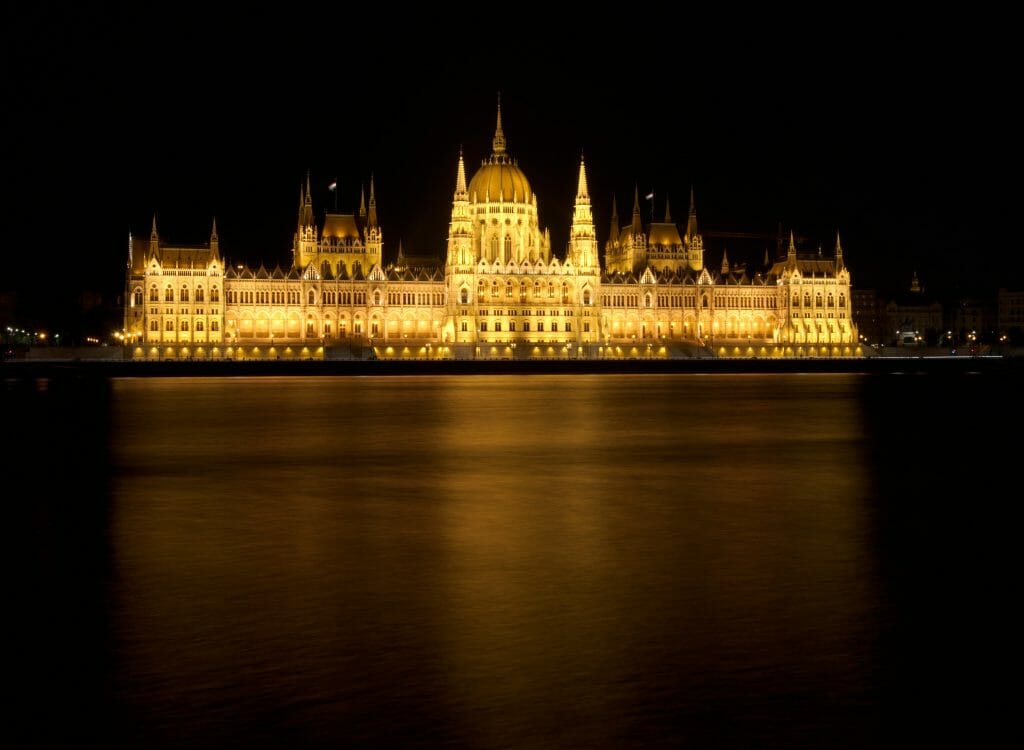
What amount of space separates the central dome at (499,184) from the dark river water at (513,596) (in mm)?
92417

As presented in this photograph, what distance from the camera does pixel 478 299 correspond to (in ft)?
379

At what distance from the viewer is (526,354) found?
112562 millimetres

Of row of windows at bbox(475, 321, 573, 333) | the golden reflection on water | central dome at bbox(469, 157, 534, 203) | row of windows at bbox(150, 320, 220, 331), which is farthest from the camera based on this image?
central dome at bbox(469, 157, 534, 203)

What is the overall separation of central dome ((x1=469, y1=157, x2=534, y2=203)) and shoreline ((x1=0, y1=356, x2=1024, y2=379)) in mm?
25093

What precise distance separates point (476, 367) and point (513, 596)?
8183cm

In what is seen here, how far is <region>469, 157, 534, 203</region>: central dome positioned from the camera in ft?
398

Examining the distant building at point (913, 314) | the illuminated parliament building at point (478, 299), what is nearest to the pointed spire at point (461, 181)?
the illuminated parliament building at point (478, 299)

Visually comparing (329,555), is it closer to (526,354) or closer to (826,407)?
(826,407)

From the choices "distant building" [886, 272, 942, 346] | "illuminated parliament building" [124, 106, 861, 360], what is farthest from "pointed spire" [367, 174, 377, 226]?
"distant building" [886, 272, 942, 346]

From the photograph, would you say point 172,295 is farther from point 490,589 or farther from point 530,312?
point 490,589

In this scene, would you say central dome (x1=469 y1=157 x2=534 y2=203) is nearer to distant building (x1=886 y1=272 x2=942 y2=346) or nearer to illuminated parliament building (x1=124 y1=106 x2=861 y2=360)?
illuminated parliament building (x1=124 y1=106 x2=861 y2=360)

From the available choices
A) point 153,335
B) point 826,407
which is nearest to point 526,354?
point 153,335

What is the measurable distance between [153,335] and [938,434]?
8540cm

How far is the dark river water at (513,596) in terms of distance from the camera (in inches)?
347
